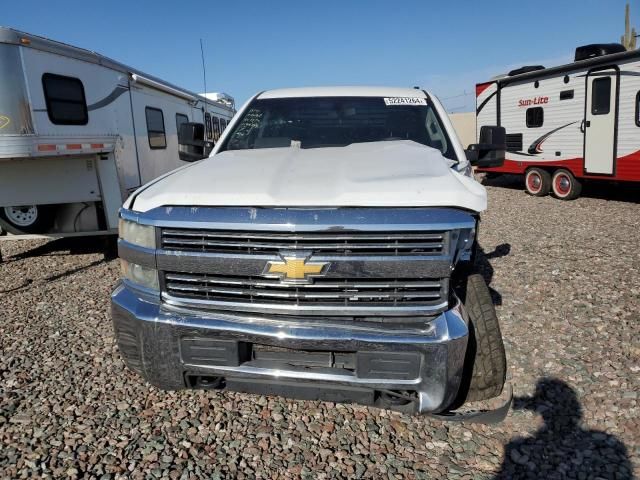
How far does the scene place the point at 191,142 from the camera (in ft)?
13.9

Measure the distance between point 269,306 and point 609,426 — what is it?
2.22m

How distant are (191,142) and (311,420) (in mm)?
2635

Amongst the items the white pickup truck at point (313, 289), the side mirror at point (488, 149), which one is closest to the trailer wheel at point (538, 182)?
the side mirror at point (488, 149)

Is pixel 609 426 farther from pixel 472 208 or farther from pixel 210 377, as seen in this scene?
pixel 210 377

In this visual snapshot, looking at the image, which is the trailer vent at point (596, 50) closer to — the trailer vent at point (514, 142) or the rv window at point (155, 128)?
the trailer vent at point (514, 142)

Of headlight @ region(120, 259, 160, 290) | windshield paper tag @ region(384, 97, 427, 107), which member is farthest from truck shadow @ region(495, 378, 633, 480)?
windshield paper tag @ region(384, 97, 427, 107)

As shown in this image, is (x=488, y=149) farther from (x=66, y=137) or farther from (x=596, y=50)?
(x=596, y=50)

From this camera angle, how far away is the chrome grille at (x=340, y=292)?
2342mm

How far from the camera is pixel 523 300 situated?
4.98 metres

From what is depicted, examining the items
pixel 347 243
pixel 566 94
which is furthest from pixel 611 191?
pixel 347 243

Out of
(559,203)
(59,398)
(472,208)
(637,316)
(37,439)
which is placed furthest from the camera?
(559,203)

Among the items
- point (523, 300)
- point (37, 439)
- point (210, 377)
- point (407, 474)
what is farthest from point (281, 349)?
point (523, 300)

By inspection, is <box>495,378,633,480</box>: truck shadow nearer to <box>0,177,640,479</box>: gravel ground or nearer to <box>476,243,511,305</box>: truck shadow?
<box>0,177,640,479</box>: gravel ground

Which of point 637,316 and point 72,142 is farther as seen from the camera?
point 72,142
